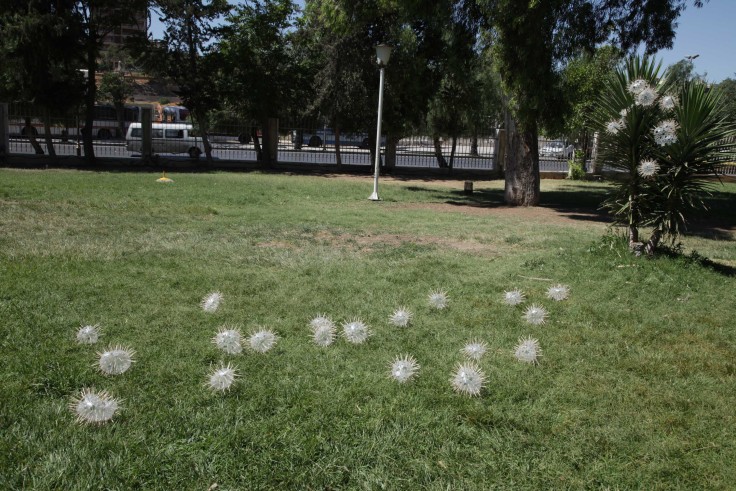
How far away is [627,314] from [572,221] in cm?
717

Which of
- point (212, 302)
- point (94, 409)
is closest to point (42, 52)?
point (212, 302)

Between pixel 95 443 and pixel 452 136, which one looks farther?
pixel 452 136

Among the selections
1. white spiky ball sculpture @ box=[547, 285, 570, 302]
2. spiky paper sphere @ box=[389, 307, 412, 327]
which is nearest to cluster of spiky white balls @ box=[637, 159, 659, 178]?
white spiky ball sculpture @ box=[547, 285, 570, 302]

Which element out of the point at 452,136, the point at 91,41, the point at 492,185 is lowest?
the point at 492,185

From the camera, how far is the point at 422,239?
8797 millimetres

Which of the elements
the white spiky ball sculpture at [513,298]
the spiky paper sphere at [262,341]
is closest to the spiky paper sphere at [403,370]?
the spiky paper sphere at [262,341]

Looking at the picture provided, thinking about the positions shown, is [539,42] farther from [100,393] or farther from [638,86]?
[100,393]

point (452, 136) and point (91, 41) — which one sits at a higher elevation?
point (91, 41)

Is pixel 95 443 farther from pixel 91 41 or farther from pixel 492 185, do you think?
pixel 91 41

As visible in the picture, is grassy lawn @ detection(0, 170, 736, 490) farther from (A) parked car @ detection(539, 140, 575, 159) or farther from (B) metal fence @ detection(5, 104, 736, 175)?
(A) parked car @ detection(539, 140, 575, 159)

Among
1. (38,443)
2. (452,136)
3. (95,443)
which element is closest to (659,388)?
(95,443)

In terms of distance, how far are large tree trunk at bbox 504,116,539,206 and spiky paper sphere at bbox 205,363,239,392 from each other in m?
11.9

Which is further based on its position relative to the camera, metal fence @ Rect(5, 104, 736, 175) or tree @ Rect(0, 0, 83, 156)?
metal fence @ Rect(5, 104, 736, 175)

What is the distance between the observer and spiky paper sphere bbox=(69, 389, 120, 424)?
3045 mm
